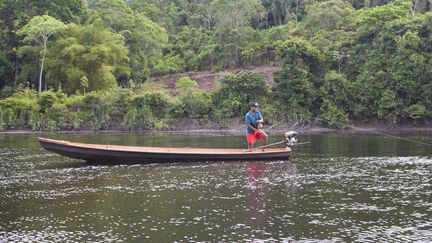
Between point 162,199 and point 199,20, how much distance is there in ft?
251

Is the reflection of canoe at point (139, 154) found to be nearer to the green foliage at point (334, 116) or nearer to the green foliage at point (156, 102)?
the green foliage at point (334, 116)

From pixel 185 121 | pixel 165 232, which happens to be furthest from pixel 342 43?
pixel 165 232

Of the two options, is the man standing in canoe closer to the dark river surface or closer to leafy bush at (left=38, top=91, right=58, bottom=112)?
the dark river surface

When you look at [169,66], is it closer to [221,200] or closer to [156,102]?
[156,102]

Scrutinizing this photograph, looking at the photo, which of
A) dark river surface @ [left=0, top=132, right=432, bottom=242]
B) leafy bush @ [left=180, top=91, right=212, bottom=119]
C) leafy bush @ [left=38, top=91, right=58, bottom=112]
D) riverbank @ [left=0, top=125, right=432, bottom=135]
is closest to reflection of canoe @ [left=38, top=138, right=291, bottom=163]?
dark river surface @ [left=0, top=132, right=432, bottom=242]

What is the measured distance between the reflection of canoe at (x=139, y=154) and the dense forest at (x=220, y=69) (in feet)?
96.5

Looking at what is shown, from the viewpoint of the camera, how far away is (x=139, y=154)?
27.7 metres

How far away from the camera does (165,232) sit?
14352mm

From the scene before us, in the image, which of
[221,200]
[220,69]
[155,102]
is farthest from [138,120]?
[221,200]

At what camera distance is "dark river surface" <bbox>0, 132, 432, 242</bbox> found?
1427cm

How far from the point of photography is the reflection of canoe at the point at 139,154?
27.5m

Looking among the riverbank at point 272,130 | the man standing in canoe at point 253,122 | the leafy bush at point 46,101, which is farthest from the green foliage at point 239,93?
the man standing in canoe at point 253,122

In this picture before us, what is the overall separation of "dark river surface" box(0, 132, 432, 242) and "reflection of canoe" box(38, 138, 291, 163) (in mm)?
634

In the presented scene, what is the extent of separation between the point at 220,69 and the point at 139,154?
4849 cm
